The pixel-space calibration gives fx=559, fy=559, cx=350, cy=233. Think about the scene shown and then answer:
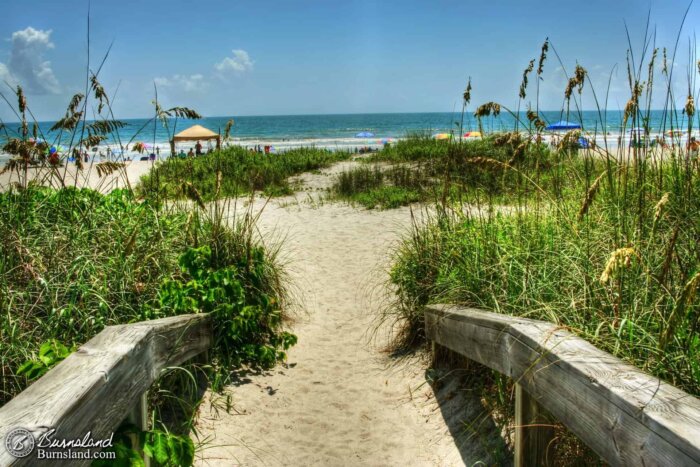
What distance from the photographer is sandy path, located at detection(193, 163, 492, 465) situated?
11.9ft

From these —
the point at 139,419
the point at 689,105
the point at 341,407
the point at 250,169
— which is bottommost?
the point at 341,407

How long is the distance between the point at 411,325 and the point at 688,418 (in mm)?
3494

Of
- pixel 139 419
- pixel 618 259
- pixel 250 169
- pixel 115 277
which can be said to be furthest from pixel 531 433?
pixel 250 169

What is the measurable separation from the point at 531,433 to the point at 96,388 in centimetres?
194

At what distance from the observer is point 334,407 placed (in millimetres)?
4312

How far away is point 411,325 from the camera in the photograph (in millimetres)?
5031

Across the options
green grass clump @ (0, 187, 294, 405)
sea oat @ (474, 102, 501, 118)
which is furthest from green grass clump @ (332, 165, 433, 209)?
sea oat @ (474, 102, 501, 118)

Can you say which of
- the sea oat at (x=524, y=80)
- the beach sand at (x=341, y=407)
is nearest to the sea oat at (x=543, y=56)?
the sea oat at (x=524, y=80)

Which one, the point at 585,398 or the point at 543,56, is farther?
the point at 543,56

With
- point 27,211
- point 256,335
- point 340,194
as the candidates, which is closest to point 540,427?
point 256,335

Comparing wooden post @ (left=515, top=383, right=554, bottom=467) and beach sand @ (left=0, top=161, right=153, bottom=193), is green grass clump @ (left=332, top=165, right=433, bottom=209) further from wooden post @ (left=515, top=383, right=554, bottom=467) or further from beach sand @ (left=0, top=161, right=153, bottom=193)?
wooden post @ (left=515, top=383, right=554, bottom=467)

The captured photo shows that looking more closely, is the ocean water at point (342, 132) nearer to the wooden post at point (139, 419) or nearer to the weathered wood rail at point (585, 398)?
the weathered wood rail at point (585, 398)

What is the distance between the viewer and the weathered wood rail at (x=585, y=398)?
1588 mm

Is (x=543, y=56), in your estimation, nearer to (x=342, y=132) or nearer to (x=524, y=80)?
(x=524, y=80)
